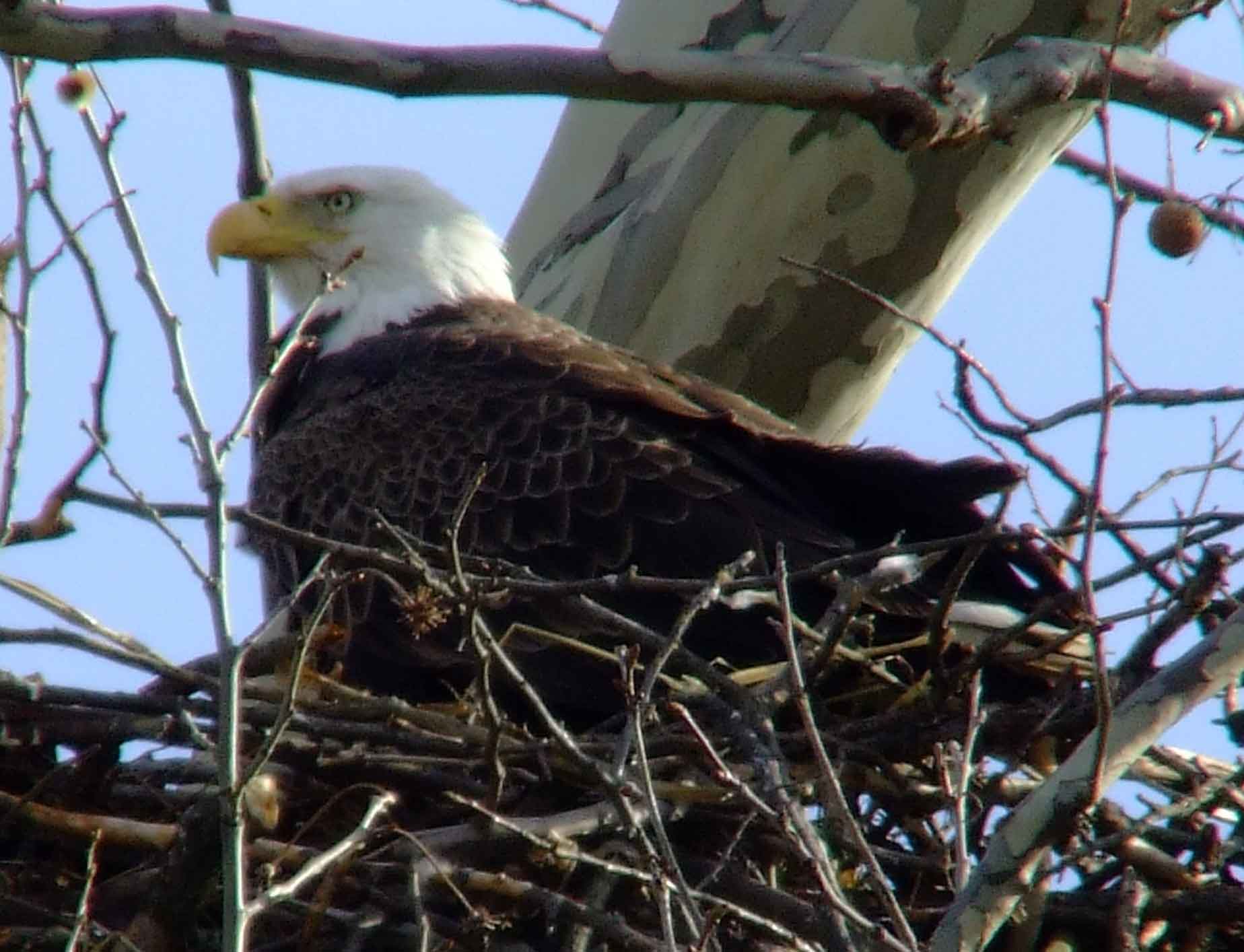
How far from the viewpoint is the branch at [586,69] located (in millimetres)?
3492

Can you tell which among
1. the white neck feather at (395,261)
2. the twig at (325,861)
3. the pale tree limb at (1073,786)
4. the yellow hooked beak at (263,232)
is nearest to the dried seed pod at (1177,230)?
the pale tree limb at (1073,786)

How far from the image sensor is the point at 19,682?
12.9 feet

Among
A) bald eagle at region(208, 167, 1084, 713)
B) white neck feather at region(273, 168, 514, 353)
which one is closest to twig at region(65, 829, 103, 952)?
bald eagle at region(208, 167, 1084, 713)

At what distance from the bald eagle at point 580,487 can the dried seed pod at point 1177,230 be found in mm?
719

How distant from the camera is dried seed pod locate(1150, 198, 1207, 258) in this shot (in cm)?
465

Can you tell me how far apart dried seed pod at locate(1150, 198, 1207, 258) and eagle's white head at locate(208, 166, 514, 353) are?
2106 millimetres

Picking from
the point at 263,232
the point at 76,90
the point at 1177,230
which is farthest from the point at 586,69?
the point at 263,232

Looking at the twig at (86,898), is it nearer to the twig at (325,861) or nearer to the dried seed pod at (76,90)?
the twig at (325,861)

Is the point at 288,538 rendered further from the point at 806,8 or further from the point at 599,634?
the point at 806,8

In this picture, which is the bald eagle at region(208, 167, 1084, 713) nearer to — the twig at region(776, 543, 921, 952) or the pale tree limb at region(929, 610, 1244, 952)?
the twig at region(776, 543, 921, 952)

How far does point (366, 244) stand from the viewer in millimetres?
6195

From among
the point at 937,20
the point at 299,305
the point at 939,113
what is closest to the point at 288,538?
the point at 939,113

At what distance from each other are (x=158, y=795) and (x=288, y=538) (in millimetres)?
681

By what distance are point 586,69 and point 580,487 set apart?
1245 millimetres
